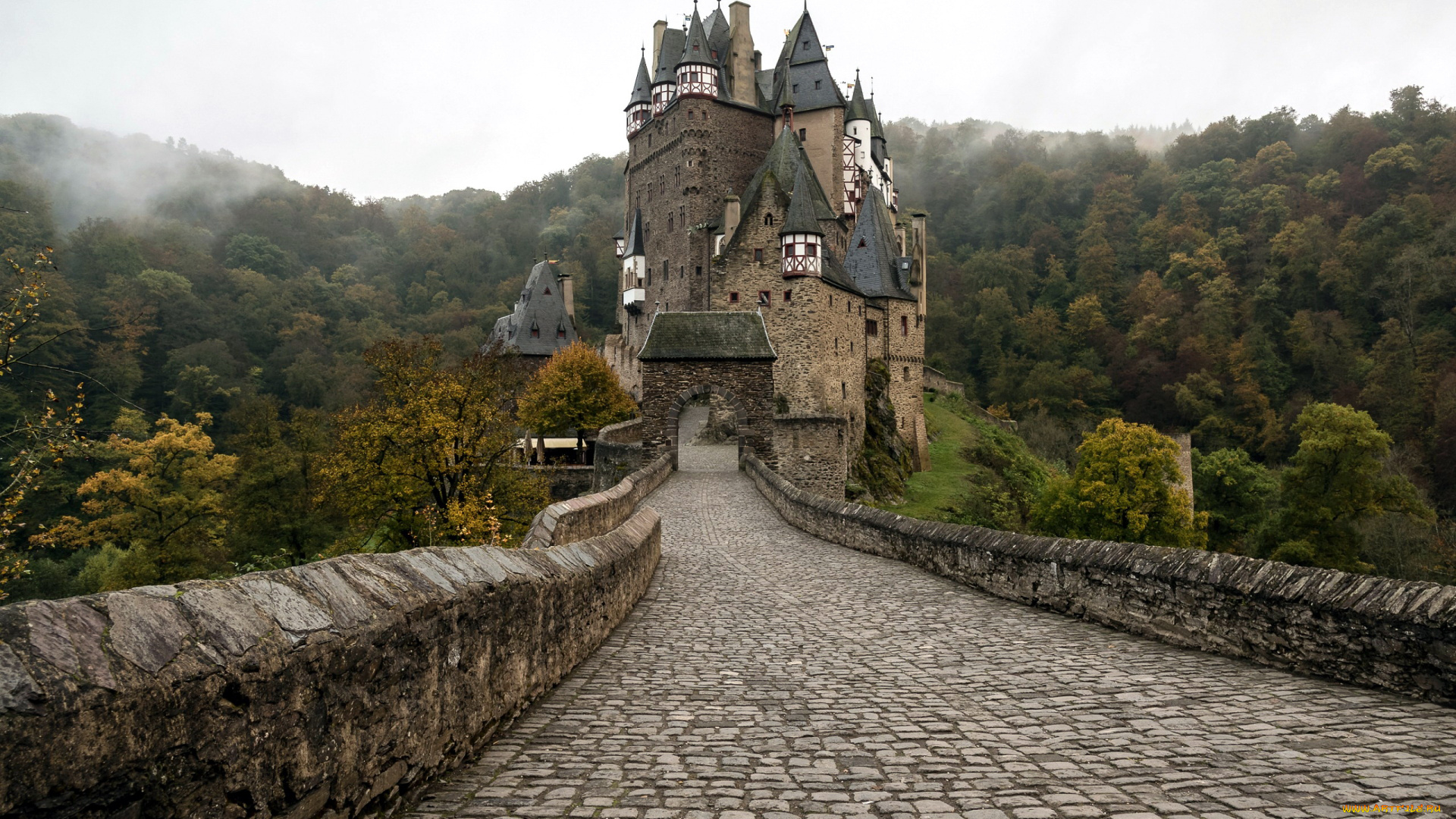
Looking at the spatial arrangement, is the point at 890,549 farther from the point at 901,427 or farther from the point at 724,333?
the point at 901,427

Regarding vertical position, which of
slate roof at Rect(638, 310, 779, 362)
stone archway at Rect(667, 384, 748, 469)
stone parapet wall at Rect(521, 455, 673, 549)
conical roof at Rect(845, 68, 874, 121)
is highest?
conical roof at Rect(845, 68, 874, 121)

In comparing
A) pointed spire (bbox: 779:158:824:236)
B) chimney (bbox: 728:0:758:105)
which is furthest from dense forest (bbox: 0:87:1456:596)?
chimney (bbox: 728:0:758:105)

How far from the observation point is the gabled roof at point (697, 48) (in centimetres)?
4962

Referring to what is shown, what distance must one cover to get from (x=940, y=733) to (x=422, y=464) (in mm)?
20236

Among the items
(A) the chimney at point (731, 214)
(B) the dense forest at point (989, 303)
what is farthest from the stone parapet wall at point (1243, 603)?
(A) the chimney at point (731, 214)

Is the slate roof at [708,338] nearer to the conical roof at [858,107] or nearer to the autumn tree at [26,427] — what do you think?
the autumn tree at [26,427]

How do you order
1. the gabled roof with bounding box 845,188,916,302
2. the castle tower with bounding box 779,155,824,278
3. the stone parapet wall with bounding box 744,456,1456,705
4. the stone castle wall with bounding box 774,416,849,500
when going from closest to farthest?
the stone parapet wall with bounding box 744,456,1456,705 < the stone castle wall with bounding box 774,416,849,500 < the castle tower with bounding box 779,155,824,278 < the gabled roof with bounding box 845,188,916,302

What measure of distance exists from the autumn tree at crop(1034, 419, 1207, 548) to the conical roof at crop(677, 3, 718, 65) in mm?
31710

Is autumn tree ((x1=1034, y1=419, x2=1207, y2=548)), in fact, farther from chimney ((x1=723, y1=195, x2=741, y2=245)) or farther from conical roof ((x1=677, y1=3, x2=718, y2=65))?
conical roof ((x1=677, y1=3, x2=718, y2=65))

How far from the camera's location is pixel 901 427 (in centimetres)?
4591

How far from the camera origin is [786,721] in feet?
15.6

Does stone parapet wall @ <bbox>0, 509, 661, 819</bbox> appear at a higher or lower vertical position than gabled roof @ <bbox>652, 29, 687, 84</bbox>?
lower

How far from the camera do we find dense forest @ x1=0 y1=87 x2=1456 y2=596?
3819cm

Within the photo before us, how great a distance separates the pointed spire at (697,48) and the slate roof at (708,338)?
2726cm
